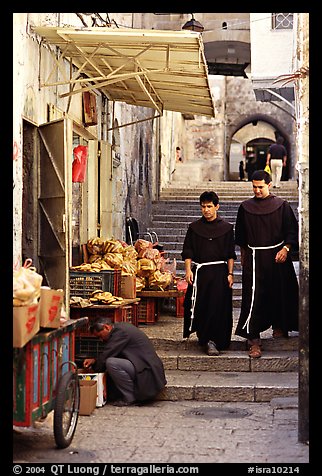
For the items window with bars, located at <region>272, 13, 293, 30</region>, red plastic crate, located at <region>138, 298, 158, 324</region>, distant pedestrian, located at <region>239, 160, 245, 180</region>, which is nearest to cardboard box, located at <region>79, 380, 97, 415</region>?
red plastic crate, located at <region>138, 298, 158, 324</region>

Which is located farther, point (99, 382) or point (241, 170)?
point (241, 170)

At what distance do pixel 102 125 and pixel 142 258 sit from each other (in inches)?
104

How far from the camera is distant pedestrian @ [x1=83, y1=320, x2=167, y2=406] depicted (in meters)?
9.15

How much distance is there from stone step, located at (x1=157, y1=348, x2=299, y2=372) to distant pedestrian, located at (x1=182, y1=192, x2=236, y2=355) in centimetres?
14

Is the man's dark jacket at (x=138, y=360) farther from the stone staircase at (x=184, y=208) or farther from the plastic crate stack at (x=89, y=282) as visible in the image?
the stone staircase at (x=184, y=208)

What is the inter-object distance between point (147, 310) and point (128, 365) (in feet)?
9.79

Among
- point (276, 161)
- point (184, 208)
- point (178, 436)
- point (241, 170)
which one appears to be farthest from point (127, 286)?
point (241, 170)

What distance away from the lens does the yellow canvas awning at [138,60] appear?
9.48 metres

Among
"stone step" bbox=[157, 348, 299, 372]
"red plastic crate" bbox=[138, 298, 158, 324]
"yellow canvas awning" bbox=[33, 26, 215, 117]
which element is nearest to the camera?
"yellow canvas awning" bbox=[33, 26, 215, 117]

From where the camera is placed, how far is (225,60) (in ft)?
96.9

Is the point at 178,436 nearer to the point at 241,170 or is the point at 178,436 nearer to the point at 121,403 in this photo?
the point at 121,403

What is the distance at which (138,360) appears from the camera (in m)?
9.22

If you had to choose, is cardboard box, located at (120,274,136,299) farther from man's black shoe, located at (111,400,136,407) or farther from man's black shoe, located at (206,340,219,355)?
man's black shoe, located at (111,400,136,407)
